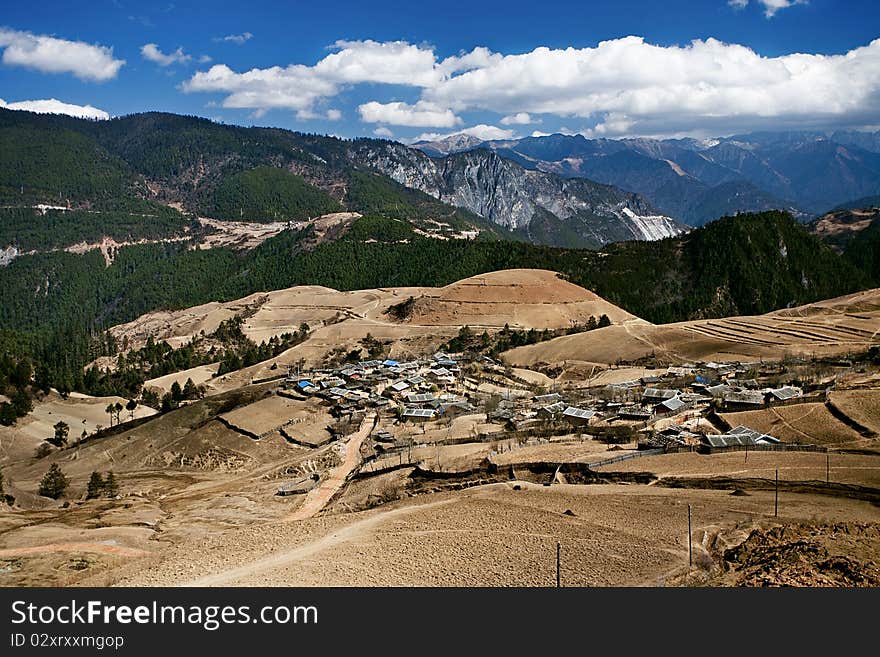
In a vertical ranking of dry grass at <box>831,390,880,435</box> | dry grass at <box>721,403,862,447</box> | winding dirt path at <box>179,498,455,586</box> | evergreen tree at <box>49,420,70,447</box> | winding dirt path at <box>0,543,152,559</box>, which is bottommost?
evergreen tree at <box>49,420,70,447</box>

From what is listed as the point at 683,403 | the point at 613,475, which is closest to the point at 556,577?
the point at 613,475

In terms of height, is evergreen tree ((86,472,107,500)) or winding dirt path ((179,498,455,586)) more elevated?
winding dirt path ((179,498,455,586))

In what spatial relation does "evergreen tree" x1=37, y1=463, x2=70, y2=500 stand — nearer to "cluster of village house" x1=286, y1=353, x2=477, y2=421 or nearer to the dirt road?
the dirt road

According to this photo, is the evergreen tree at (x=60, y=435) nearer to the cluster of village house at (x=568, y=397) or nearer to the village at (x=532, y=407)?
the village at (x=532, y=407)

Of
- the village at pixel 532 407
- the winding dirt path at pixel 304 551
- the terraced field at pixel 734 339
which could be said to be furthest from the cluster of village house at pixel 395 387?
the winding dirt path at pixel 304 551

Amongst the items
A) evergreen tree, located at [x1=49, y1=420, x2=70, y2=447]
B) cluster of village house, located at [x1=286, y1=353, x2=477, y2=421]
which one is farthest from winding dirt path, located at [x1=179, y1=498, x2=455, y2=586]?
evergreen tree, located at [x1=49, y1=420, x2=70, y2=447]

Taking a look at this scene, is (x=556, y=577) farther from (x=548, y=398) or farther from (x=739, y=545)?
(x=548, y=398)
